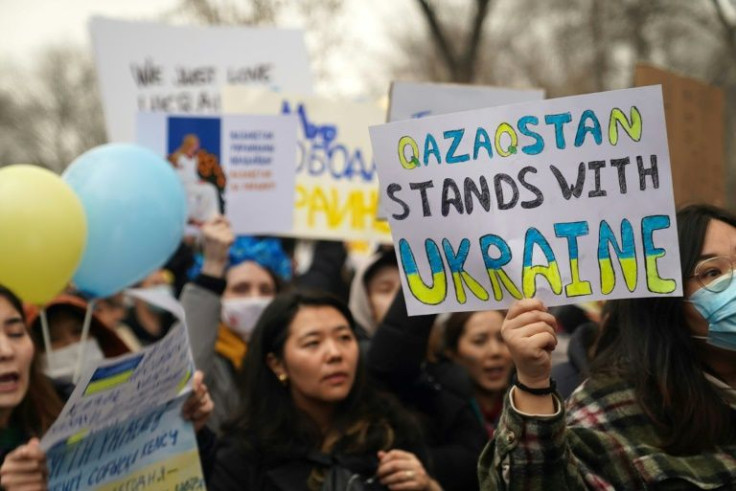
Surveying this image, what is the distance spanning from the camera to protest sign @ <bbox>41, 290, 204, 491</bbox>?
8.46 ft

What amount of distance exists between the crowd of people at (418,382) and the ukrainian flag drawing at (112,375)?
0.76ft

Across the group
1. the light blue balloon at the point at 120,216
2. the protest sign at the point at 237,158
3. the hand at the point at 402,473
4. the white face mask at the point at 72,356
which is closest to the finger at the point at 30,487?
the hand at the point at 402,473

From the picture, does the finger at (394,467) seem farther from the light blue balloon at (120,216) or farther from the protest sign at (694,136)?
the protest sign at (694,136)

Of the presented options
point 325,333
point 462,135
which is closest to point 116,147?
point 325,333


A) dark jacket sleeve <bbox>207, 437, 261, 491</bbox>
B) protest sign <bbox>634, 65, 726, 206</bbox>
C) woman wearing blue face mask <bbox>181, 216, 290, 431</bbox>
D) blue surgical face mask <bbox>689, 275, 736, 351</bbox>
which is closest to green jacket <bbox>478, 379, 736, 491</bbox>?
blue surgical face mask <bbox>689, 275, 736, 351</bbox>

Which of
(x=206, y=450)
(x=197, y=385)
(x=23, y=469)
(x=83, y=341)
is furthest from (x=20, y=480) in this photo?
(x=83, y=341)

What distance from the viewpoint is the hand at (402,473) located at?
10.3 ft

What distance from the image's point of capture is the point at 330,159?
17.1 ft

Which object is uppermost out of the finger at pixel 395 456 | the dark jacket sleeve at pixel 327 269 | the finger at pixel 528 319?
the dark jacket sleeve at pixel 327 269

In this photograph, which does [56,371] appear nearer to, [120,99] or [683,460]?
[120,99]

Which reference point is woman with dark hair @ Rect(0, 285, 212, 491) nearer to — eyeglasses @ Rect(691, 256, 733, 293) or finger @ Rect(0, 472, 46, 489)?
finger @ Rect(0, 472, 46, 489)

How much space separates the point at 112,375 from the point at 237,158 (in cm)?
241

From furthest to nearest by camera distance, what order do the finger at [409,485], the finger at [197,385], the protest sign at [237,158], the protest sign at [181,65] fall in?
1. the protest sign at [181,65]
2. the protest sign at [237,158]
3. the finger at [409,485]
4. the finger at [197,385]

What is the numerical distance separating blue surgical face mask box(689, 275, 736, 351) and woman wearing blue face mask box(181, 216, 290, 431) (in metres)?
1.87
